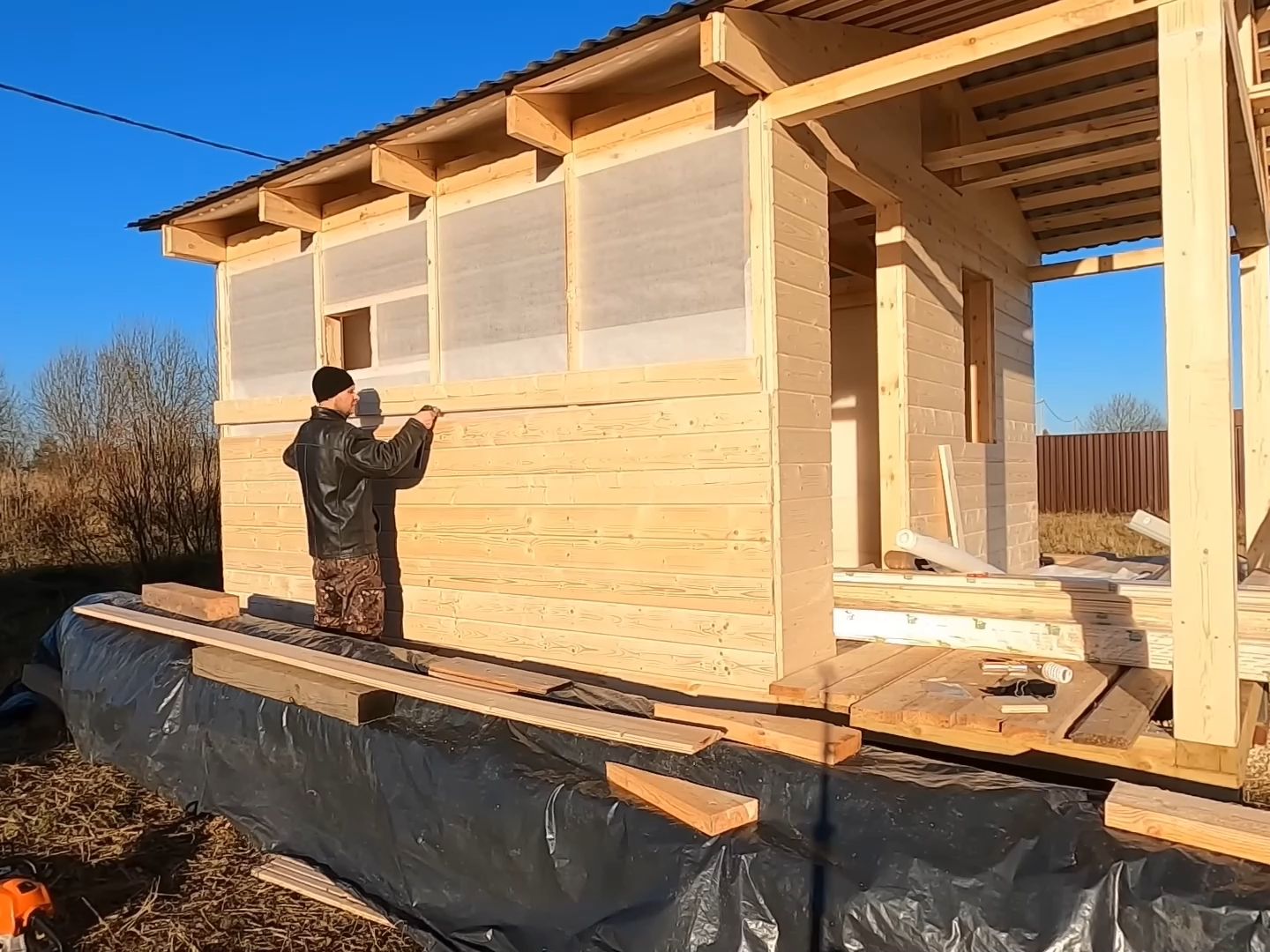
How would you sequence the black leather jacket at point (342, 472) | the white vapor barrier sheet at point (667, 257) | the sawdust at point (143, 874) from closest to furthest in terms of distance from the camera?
1. the sawdust at point (143, 874)
2. the white vapor barrier sheet at point (667, 257)
3. the black leather jacket at point (342, 472)

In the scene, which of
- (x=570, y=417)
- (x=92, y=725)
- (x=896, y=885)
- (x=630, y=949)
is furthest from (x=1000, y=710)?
(x=92, y=725)

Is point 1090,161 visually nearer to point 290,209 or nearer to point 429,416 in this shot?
point 429,416

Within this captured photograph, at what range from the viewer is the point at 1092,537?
17.7 m

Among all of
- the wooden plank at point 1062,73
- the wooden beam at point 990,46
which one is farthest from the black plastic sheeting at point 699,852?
the wooden plank at point 1062,73

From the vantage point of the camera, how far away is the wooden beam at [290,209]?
6770 mm

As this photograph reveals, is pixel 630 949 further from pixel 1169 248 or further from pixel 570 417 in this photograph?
pixel 1169 248

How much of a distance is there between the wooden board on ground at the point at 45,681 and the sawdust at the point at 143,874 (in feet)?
2.52

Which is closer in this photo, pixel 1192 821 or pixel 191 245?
pixel 1192 821

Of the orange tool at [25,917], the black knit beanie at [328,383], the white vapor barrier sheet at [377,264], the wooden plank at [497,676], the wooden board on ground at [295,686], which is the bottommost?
the orange tool at [25,917]

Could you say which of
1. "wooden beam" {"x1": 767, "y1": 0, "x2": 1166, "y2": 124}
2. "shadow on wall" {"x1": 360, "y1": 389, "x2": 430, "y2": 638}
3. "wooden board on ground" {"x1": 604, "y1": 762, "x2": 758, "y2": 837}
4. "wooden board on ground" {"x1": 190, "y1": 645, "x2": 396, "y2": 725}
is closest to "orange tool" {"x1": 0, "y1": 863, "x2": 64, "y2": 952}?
"wooden board on ground" {"x1": 190, "y1": 645, "x2": 396, "y2": 725}

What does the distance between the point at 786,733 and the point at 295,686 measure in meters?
2.85

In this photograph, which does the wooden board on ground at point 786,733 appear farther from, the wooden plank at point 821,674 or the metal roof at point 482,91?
the metal roof at point 482,91

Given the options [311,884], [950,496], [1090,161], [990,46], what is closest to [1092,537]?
[950,496]

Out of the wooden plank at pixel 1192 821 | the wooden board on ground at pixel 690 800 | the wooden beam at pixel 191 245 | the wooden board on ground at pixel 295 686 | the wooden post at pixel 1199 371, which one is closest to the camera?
the wooden plank at pixel 1192 821
